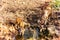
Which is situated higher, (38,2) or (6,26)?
(38,2)

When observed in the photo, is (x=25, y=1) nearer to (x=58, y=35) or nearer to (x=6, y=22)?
(x=6, y=22)

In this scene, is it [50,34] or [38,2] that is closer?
[50,34]

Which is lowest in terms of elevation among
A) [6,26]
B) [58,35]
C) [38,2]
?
[58,35]

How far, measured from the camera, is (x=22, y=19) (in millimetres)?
3500

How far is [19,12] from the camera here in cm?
364

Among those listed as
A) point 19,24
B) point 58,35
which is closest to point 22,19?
point 19,24

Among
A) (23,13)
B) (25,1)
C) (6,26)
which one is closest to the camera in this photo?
(6,26)

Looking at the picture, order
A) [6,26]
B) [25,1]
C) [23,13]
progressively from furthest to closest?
[25,1] → [23,13] → [6,26]

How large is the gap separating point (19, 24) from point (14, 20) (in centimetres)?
11

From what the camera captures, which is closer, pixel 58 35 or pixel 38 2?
pixel 58 35

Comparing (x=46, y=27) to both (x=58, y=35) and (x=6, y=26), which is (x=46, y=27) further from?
(x=6, y=26)

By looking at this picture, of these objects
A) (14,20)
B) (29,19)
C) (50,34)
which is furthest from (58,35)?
(14,20)

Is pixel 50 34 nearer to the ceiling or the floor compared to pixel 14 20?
nearer to the floor

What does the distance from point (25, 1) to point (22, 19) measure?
50 centimetres
